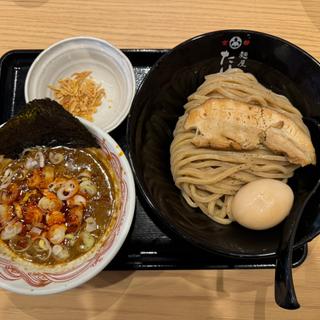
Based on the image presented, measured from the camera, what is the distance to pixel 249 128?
1.45 meters

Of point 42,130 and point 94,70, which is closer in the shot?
point 42,130

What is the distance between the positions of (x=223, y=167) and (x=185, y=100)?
350 millimetres

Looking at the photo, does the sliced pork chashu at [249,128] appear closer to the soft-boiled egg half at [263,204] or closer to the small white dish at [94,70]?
the soft-boiled egg half at [263,204]

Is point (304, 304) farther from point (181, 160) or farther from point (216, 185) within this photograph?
point (181, 160)

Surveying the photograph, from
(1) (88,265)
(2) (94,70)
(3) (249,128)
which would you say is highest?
(2) (94,70)

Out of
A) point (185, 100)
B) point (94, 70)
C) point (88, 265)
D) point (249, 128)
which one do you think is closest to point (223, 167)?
point (249, 128)

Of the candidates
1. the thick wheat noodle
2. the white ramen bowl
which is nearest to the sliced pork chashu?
the thick wheat noodle

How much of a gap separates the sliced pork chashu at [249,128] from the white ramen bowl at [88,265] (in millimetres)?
315

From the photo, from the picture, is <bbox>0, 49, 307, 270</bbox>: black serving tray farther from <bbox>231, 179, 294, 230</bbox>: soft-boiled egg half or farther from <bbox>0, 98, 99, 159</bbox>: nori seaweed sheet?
<bbox>0, 98, 99, 159</bbox>: nori seaweed sheet

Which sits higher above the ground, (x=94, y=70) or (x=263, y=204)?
(x=94, y=70)

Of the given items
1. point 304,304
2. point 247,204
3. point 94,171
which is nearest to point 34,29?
point 94,171

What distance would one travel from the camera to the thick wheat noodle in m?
1.50

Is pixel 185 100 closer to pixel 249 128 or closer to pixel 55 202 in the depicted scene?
pixel 249 128

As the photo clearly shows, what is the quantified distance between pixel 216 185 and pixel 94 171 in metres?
0.48
